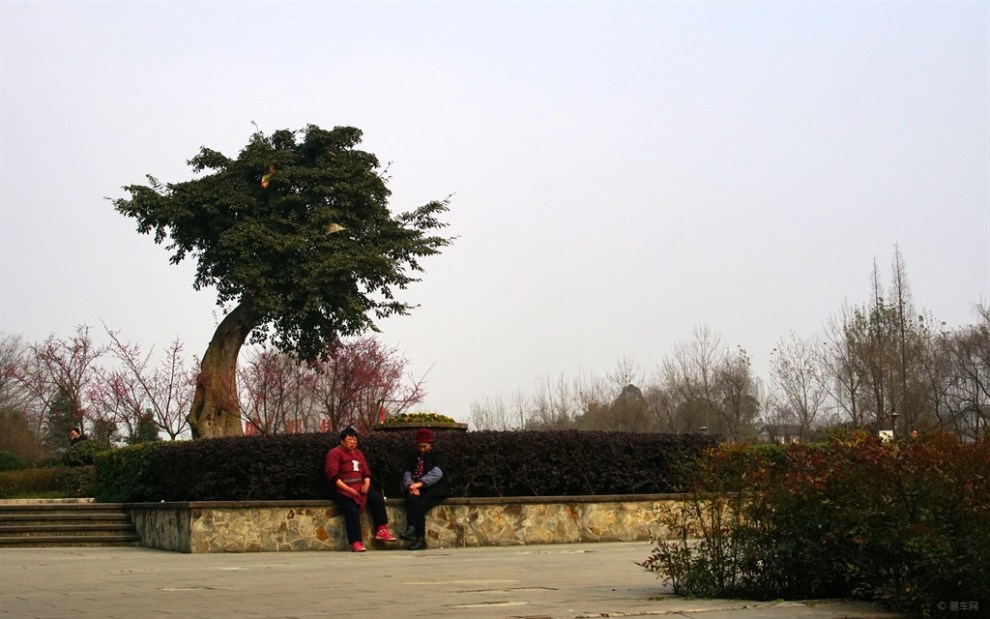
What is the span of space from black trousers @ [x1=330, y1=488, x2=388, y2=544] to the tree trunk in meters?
15.6

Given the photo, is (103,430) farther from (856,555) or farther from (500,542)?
(856,555)

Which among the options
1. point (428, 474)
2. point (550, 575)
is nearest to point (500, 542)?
point (428, 474)

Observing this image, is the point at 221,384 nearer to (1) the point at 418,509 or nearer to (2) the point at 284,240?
(2) the point at 284,240

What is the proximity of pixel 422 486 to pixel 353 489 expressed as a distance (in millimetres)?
1068

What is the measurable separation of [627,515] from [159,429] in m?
27.2

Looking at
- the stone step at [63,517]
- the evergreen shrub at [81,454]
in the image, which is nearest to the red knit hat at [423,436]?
the stone step at [63,517]

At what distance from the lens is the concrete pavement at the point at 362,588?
8211 mm

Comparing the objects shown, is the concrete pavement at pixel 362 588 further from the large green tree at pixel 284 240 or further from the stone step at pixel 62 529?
the large green tree at pixel 284 240

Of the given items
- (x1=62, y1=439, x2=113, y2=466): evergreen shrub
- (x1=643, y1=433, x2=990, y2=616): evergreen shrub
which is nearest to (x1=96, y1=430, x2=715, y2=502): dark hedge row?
(x1=643, y1=433, x2=990, y2=616): evergreen shrub

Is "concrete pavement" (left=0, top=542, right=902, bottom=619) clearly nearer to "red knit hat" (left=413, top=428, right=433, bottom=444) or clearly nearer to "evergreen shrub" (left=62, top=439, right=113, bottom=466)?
"red knit hat" (left=413, top=428, right=433, bottom=444)

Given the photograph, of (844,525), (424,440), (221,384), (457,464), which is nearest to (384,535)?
(424,440)

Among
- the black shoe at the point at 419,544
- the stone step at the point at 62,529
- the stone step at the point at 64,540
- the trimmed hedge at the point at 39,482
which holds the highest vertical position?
the trimmed hedge at the point at 39,482

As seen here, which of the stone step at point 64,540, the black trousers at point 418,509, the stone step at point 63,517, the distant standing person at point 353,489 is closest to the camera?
the distant standing person at point 353,489

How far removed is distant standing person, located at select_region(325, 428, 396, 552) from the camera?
55.5 ft
